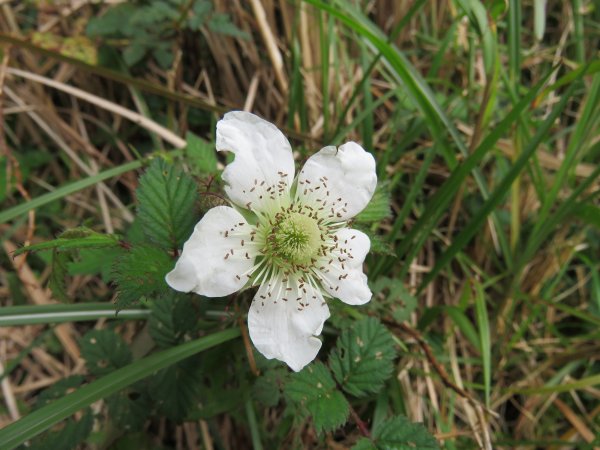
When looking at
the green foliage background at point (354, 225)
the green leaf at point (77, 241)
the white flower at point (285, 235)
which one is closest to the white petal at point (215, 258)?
the white flower at point (285, 235)

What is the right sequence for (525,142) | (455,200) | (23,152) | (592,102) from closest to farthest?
(592,102) → (525,142) → (455,200) → (23,152)

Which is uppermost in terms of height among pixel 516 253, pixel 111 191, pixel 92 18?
pixel 92 18

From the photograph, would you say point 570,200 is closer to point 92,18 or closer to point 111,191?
point 111,191

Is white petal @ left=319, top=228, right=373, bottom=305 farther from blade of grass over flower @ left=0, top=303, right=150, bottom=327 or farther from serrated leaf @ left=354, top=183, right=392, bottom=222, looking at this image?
blade of grass over flower @ left=0, top=303, right=150, bottom=327

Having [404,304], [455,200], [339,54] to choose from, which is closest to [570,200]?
[455,200]

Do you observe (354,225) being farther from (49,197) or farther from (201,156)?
(49,197)

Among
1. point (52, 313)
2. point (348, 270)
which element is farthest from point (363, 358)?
point (52, 313)
